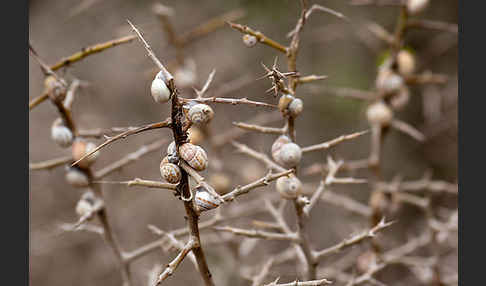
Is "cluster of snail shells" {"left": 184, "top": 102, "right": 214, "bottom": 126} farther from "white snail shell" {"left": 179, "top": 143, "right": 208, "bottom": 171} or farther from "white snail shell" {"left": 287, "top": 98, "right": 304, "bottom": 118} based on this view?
"white snail shell" {"left": 287, "top": 98, "right": 304, "bottom": 118}

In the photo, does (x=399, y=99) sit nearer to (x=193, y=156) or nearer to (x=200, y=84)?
(x=193, y=156)

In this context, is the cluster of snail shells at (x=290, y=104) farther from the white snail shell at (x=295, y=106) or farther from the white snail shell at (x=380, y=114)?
the white snail shell at (x=380, y=114)

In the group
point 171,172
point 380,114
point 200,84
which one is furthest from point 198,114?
point 200,84

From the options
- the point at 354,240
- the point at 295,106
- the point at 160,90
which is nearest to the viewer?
the point at 160,90

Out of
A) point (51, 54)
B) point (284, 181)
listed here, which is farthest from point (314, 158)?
point (284, 181)

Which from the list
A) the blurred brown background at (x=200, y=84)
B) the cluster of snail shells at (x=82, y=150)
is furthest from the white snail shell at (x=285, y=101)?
the blurred brown background at (x=200, y=84)

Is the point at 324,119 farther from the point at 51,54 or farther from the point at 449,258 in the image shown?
the point at 51,54
